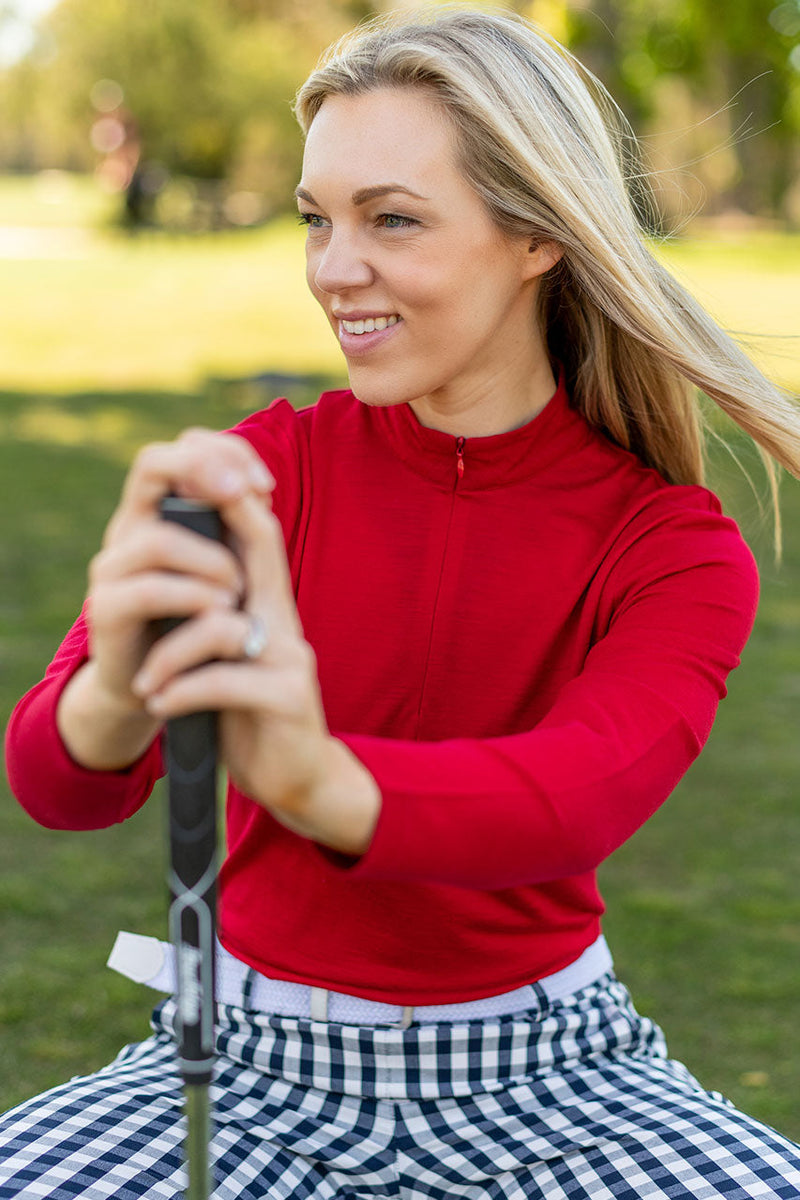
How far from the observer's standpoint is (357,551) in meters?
2.04

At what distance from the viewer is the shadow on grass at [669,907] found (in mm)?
3371

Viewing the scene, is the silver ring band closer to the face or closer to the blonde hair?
the face

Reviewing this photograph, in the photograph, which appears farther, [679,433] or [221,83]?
[221,83]

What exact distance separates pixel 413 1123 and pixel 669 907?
232cm

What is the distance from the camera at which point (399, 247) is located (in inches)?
74.2

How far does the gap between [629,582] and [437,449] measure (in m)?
0.34

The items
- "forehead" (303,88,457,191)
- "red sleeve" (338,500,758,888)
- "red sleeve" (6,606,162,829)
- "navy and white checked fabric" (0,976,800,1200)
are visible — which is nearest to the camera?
"red sleeve" (338,500,758,888)

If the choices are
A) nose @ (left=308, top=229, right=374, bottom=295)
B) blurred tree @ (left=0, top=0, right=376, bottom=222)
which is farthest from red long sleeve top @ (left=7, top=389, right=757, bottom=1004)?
blurred tree @ (left=0, top=0, right=376, bottom=222)

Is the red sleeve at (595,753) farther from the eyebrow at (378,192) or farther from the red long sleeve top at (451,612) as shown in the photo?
the eyebrow at (378,192)

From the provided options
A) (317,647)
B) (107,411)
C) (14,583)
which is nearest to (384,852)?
(317,647)

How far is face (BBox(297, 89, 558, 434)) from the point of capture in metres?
1.87

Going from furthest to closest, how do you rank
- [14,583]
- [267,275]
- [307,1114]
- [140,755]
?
[267,275]
[14,583]
[307,1114]
[140,755]

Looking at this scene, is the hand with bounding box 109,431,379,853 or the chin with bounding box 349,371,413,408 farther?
the chin with bounding box 349,371,413,408

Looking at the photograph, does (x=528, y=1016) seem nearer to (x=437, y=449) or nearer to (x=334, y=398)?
(x=437, y=449)
